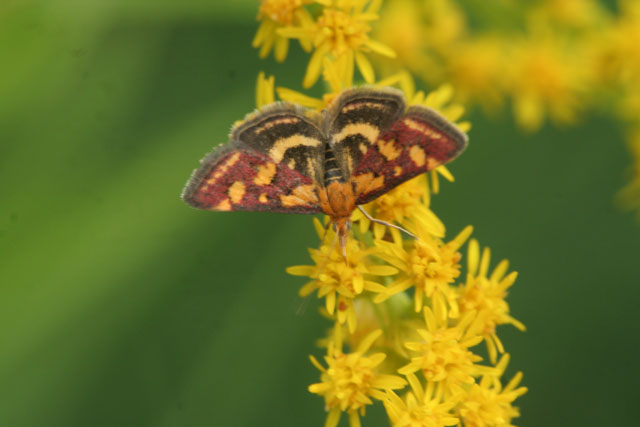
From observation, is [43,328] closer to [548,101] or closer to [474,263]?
[474,263]

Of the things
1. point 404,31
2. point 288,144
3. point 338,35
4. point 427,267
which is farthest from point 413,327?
point 404,31

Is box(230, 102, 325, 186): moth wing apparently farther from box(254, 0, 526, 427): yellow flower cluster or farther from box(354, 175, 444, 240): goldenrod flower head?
box(354, 175, 444, 240): goldenrod flower head

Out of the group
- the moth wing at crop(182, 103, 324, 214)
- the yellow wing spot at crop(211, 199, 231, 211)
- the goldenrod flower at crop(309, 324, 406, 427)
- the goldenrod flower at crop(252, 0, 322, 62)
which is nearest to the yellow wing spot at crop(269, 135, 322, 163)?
the moth wing at crop(182, 103, 324, 214)

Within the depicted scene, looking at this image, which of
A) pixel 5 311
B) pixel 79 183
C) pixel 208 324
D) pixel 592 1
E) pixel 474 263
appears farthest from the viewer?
pixel 592 1

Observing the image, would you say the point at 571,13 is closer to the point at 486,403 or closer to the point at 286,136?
the point at 286,136

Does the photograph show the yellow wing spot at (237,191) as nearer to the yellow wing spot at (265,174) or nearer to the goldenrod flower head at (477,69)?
the yellow wing spot at (265,174)

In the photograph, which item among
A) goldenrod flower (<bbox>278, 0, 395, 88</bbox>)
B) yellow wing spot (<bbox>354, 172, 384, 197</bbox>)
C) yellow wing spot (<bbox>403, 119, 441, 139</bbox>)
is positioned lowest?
yellow wing spot (<bbox>354, 172, 384, 197</bbox>)

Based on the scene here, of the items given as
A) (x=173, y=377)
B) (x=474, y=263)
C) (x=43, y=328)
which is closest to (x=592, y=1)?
(x=474, y=263)
